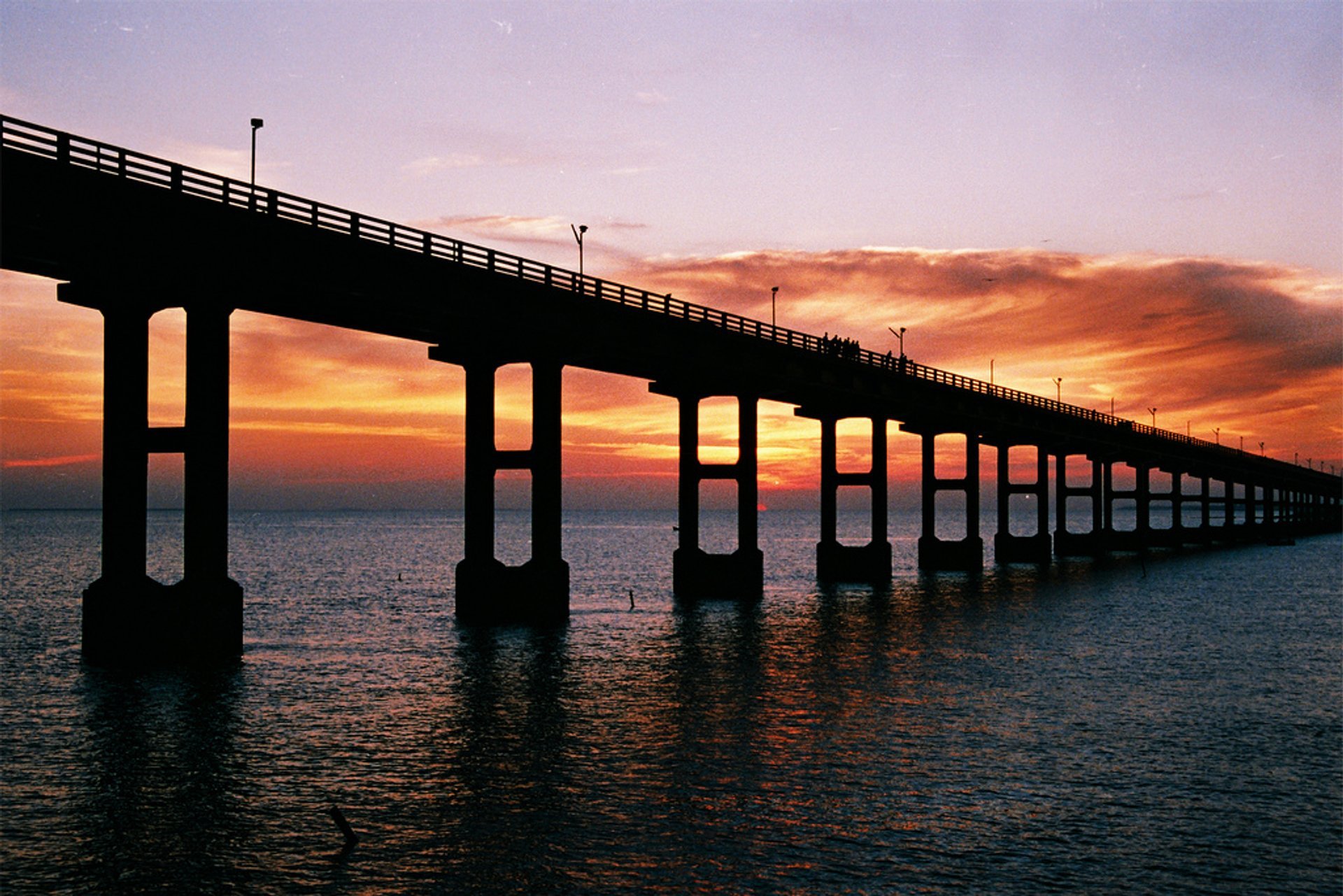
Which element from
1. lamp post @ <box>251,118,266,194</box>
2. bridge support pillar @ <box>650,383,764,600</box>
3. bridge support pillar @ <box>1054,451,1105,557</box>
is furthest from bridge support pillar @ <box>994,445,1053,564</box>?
lamp post @ <box>251,118,266,194</box>

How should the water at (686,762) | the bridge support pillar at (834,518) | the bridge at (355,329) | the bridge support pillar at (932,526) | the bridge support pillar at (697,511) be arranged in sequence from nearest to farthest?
the water at (686,762) < the bridge at (355,329) < the bridge support pillar at (697,511) < the bridge support pillar at (834,518) < the bridge support pillar at (932,526)

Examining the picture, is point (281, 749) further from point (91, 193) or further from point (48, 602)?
point (48, 602)

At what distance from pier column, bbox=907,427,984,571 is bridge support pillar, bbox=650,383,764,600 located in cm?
3130

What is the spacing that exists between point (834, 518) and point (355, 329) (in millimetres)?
47945

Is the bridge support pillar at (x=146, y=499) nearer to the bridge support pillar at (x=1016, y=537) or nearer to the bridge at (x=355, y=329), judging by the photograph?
the bridge at (x=355, y=329)

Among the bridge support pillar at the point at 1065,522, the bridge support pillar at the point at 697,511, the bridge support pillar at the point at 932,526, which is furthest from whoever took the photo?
the bridge support pillar at the point at 1065,522

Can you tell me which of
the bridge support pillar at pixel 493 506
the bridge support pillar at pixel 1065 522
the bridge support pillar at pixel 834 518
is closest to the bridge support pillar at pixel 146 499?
the bridge support pillar at pixel 493 506

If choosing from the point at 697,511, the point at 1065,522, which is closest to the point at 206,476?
the point at 697,511

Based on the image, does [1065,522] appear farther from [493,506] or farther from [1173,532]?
[493,506]

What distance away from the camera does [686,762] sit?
29.7m

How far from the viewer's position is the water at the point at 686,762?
70.9ft

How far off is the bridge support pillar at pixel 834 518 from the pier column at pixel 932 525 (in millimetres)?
11626

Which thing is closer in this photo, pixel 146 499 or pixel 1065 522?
pixel 146 499

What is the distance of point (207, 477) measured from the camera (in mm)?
40469
